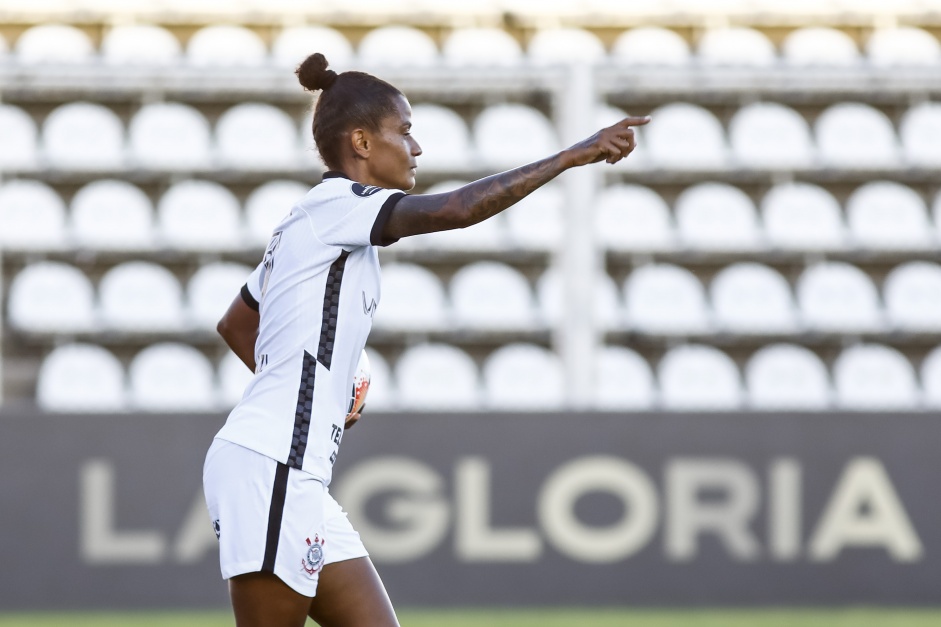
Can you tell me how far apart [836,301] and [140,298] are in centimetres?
436

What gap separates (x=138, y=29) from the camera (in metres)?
10.7

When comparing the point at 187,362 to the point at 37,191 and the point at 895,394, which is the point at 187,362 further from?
the point at 895,394

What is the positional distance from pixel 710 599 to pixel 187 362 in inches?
136

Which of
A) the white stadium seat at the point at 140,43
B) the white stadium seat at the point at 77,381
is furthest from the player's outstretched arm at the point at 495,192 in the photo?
the white stadium seat at the point at 140,43

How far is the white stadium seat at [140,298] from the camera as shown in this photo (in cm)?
921

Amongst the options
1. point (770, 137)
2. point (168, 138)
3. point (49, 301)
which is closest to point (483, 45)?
point (770, 137)

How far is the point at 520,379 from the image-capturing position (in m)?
9.35

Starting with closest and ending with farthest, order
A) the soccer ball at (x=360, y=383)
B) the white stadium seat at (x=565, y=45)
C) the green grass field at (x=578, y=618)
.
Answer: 1. the soccer ball at (x=360, y=383)
2. the green grass field at (x=578, y=618)
3. the white stadium seat at (x=565, y=45)

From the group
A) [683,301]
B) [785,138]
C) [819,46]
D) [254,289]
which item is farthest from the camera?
[819,46]

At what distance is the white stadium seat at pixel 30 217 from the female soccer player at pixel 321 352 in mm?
6336

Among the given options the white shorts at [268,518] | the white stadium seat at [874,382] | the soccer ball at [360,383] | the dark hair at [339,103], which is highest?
the white stadium seat at [874,382]

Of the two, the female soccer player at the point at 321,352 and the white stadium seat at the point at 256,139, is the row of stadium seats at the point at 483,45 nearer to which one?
the white stadium seat at the point at 256,139

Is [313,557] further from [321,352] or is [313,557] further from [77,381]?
[77,381]

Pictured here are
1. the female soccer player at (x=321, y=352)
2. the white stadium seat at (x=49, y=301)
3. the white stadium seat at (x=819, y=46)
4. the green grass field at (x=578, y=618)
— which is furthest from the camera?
the white stadium seat at (x=819, y=46)
